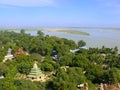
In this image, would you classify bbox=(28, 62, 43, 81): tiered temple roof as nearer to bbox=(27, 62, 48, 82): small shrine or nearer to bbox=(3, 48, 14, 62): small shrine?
bbox=(27, 62, 48, 82): small shrine

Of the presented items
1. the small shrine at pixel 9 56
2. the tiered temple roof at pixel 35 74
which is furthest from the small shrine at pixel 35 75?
the small shrine at pixel 9 56

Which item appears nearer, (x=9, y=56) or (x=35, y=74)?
(x=35, y=74)

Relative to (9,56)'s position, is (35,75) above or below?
above

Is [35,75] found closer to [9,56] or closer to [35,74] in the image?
[35,74]

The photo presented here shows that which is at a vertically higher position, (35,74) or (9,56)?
(35,74)

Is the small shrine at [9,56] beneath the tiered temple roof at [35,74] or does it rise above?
beneath

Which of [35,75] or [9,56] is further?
[9,56]

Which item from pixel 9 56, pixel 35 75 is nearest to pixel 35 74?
pixel 35 75

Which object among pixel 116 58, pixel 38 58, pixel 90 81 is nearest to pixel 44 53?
pixel 38 58

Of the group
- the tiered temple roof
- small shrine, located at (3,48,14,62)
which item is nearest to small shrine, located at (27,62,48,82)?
the tiered temple roof

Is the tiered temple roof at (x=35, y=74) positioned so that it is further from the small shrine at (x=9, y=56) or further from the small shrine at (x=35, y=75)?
the small shrine at (x=9, y=56)

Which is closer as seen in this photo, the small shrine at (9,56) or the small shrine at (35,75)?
the small shrine at (35,75)
